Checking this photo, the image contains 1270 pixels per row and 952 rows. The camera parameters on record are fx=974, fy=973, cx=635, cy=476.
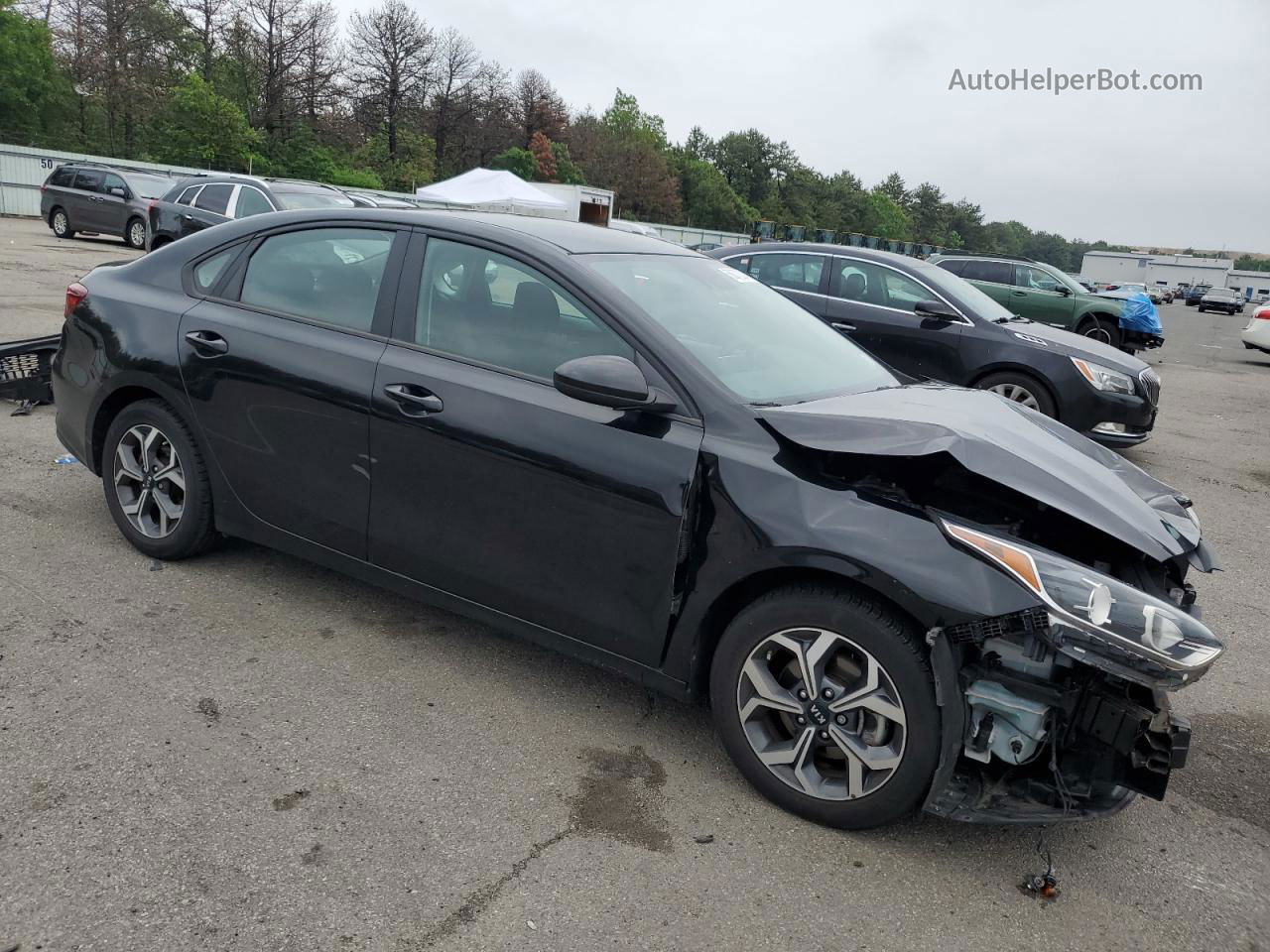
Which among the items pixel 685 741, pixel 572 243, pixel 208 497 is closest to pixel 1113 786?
pixel 685 741

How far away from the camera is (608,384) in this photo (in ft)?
9.60

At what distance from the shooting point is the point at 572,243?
141 inches

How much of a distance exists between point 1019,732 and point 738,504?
0.99 metres

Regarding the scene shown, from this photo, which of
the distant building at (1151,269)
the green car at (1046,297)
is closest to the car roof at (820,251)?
the green car at (1046,297)

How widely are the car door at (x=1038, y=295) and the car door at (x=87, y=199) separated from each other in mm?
19649

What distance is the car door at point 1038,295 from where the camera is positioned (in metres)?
17.1

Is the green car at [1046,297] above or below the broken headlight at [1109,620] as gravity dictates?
above

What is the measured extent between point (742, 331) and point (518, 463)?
1006 mm

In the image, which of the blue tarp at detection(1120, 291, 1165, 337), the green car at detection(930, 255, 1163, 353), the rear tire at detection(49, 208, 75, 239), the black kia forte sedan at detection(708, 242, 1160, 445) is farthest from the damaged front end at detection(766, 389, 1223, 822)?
the rear tire at detection(49, 208, 75, 239)

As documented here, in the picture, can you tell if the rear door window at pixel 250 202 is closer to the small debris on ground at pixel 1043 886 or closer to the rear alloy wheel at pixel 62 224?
the rear alloy wheel at pixel 62 224

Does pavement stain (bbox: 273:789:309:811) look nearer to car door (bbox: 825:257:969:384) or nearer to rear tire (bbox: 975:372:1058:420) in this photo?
car door (bbox: 825:257:969:384)

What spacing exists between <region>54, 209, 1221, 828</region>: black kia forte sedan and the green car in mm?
14386

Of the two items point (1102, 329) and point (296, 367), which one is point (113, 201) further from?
point (296, 367)

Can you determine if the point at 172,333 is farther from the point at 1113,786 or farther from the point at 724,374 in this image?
the point at 1113,786
